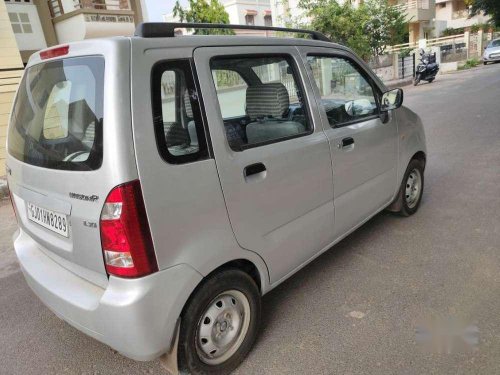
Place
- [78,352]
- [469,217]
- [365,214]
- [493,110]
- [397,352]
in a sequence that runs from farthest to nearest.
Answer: [493,110], [469,217], [365,214], [78,352], [397,352]

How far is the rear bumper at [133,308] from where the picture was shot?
1.76 metres

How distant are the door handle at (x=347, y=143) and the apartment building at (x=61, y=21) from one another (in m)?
12.7

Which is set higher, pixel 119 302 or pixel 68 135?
pixel 68 135

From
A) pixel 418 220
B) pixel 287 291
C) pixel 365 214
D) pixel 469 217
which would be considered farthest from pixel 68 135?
pixel 469 217

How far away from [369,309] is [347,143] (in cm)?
119

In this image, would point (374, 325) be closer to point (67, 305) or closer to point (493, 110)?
point (67, 305)

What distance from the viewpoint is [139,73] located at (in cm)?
177

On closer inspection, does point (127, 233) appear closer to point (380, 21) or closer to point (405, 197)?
point (405, 197)

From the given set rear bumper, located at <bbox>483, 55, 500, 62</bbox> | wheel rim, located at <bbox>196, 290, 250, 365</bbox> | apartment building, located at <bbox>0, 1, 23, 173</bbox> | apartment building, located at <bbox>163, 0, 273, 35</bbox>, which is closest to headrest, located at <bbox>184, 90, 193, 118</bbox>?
wheel rim, located at <bbox>196, 290, 250, 365</bbox>

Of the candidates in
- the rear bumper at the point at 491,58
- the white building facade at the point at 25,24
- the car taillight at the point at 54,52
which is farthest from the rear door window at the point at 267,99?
the rear bumper at the point at 491,58

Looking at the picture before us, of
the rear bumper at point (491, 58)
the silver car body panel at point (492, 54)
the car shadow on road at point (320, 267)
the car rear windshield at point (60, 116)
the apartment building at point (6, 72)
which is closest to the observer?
the car rear windshield at point (60, 116)

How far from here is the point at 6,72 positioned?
840 cm

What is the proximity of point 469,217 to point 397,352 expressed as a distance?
2273 millimetres

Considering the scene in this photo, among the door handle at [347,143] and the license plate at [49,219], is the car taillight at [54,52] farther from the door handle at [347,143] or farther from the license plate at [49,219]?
the door handle at [347,143]
